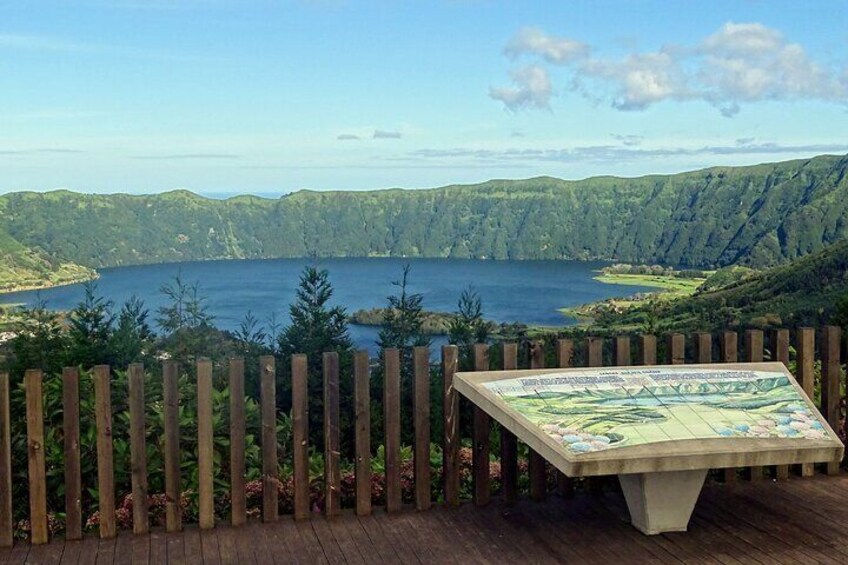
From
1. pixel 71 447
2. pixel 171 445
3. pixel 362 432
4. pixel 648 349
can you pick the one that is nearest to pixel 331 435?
pixel 362 432

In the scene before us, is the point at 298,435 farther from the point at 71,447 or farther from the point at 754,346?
the point at 754,346

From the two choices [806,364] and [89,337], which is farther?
[89,337]

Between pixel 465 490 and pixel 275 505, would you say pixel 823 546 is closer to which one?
pixel 465 490

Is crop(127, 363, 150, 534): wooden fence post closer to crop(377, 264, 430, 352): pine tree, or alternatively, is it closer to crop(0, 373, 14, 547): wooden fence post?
crop(0, 373, 14, 547): wooden fence post

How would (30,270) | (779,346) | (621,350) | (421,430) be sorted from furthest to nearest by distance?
(30,270) → (779,346) → (621,350) → (421,430)

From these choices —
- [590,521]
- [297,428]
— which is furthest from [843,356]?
[297,428]

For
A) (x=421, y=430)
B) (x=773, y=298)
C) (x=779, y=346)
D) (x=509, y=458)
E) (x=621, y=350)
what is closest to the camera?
(x=421, y=430)

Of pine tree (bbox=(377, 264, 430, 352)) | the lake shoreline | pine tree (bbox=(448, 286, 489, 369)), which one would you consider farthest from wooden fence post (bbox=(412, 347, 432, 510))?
the lake shoreline
